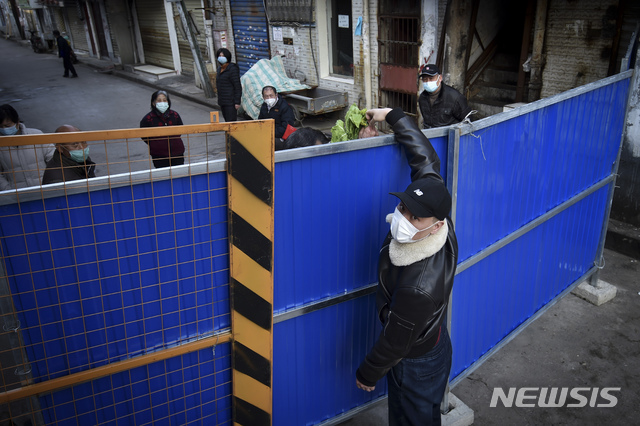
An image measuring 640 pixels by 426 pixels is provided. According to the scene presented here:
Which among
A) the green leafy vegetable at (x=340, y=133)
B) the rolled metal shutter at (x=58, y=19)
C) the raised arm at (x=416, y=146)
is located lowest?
the green leafy vegetable at (x=340, y=133)

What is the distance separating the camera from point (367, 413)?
152 inches

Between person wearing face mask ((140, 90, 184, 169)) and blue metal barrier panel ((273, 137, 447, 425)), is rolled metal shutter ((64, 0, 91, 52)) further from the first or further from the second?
blue metal barrier panel ((273, 137, 447, 425))

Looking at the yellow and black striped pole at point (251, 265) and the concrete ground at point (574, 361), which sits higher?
the yellow and black striped pole at point (251, 265)

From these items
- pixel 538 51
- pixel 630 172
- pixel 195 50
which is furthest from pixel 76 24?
pixel 630 172

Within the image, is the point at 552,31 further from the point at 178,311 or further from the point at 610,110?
the point at 178,311

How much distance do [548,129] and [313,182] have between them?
2.14 metres

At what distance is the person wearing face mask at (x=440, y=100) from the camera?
5.97 metres

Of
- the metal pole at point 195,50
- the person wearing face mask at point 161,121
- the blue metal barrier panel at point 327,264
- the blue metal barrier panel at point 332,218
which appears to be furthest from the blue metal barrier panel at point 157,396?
the metal pole at point 195,50

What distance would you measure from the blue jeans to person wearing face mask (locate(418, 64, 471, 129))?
369 cm

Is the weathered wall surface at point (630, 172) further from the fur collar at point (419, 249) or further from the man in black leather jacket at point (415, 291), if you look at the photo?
the fur collar at point (419, 249)

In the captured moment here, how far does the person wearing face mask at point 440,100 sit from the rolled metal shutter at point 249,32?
8.52m

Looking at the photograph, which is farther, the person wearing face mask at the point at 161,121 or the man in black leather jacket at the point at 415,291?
the person wearing face mask at the point at 161,121

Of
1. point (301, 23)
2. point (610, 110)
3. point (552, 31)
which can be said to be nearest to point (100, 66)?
point (301, 23)

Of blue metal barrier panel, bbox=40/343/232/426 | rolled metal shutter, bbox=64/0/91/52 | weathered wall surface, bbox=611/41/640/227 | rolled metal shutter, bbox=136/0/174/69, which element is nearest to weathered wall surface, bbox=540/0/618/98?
weathered wall surface, bbox=611/41/640/227
